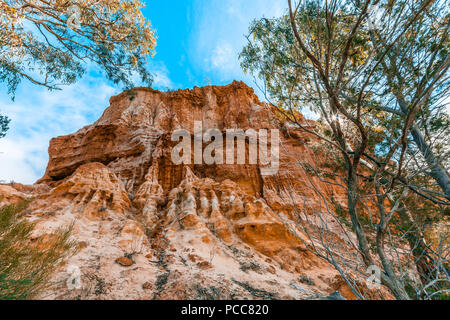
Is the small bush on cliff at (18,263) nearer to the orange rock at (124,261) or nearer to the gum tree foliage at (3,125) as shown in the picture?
the orange rock at (124,261)

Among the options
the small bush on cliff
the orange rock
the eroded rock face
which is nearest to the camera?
the small bush on cliff

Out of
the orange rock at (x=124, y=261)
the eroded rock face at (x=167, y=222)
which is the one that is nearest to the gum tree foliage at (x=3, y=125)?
the eroded rock face at (x=167, y=222)

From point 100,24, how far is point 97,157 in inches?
436

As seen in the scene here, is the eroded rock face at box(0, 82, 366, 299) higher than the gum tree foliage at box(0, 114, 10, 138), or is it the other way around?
the gum tree foliage at box(0, 114, 10, 138)

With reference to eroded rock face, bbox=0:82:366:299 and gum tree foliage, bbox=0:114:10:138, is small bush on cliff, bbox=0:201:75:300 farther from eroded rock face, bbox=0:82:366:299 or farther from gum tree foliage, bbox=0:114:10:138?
gum tree foliage, bbox=0:114:10:138

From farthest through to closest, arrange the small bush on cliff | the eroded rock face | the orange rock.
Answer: the orange rock < the eroded rock face < the small bush on cliff

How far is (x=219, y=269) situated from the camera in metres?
6.02

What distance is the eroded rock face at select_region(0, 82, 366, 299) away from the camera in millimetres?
4875

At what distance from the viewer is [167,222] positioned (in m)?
8.71

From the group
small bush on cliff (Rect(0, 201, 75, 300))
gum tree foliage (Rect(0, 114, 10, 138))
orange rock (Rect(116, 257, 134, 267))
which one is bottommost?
orange rock (Rect(116, 257, 134, 267))

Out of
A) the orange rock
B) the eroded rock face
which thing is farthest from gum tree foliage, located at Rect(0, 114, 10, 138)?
the orange rock

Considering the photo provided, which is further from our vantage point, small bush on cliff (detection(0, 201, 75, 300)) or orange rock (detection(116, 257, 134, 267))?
orange rock (detection(116, 257, 134, 267))
